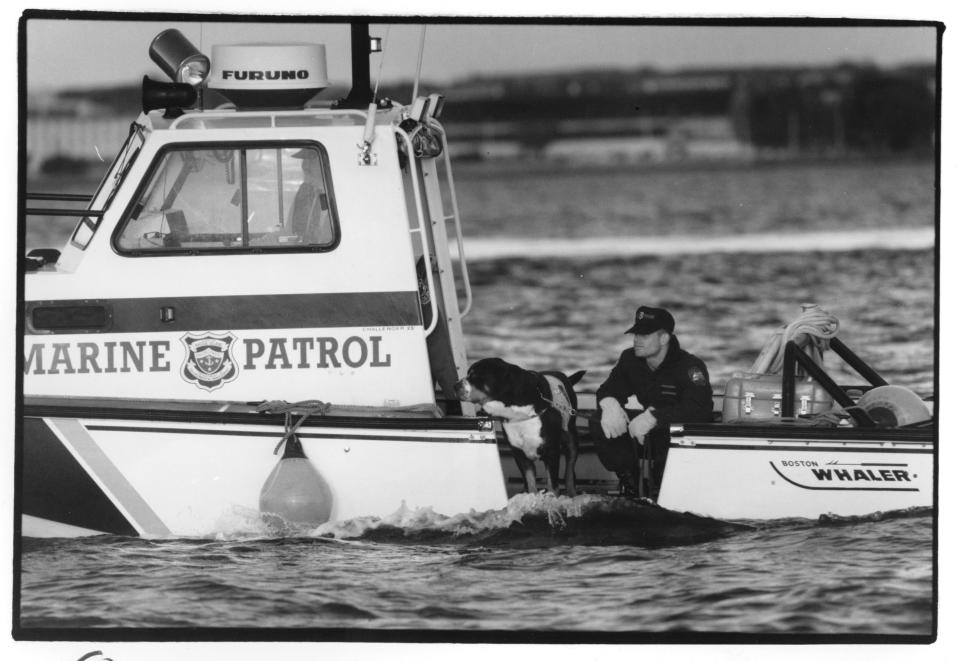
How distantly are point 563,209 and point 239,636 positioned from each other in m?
36.2

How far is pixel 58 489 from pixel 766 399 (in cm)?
343

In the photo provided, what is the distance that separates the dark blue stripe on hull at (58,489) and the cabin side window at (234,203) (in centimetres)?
97

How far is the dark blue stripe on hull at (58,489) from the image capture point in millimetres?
7203

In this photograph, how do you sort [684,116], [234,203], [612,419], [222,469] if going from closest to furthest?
1. [222,469]
2. [234,203]
3. [612,419]
4. [684,116]

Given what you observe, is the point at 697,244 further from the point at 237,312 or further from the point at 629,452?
the point at 237,312

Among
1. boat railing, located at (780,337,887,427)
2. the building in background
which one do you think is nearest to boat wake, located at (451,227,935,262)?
the building in background

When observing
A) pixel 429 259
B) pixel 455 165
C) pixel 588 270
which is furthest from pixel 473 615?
pixel 455 165

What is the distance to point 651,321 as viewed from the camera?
782 centimetres

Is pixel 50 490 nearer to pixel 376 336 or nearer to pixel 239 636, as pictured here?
pixel 239 636

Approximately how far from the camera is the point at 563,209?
4278 centimetres

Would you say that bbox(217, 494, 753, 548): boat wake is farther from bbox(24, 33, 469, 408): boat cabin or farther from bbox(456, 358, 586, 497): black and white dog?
bbox(24, 33, 469, 408): boat cabin

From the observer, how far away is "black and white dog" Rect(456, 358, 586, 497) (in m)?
7.44

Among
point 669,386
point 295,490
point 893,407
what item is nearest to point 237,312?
point 295,490

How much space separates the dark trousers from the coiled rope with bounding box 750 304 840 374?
0.68 meters
